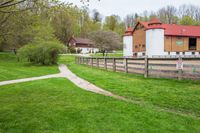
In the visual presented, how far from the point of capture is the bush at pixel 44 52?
27.4 metres

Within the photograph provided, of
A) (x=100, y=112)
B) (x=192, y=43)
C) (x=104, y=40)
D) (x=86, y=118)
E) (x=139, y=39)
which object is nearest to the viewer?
(x=86, y=118)

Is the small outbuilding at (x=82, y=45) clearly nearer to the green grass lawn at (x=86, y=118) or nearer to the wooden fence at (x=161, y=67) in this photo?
the wooden fence at (x=161, y=67)

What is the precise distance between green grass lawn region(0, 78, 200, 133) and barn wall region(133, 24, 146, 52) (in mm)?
37945

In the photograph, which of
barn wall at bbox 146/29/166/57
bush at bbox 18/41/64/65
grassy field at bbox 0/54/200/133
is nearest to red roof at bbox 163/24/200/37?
barn wall at bbox 146/29/166/57

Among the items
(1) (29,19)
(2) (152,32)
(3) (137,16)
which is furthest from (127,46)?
(3) (137,16)

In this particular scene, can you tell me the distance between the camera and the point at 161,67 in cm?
1092

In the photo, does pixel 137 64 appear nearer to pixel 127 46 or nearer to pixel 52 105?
pixel 52 105

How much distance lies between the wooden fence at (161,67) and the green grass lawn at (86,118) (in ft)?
14.1

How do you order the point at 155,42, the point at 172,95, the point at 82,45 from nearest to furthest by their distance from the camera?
the point at 172,95, the point at 155,42, the point at 82,45

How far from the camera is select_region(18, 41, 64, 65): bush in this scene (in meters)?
27.4

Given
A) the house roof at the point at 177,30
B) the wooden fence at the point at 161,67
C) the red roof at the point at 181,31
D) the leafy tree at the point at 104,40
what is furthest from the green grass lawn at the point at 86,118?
the leafy tree at the point at 104,40

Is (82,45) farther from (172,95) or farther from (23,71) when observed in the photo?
(172,95)

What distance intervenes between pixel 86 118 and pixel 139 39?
41.5m

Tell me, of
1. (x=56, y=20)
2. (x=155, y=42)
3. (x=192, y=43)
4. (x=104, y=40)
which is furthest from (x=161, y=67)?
(x=104, y=40)
